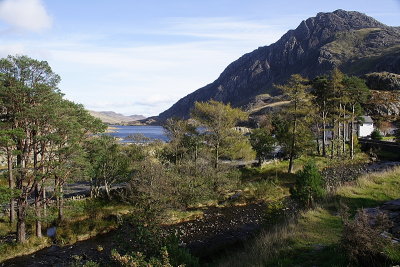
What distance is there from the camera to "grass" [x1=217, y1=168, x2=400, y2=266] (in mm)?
9406

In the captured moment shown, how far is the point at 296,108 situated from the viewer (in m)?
38.0

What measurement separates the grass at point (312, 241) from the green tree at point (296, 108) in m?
19.8

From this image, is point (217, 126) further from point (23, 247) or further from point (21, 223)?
point (23, 247)

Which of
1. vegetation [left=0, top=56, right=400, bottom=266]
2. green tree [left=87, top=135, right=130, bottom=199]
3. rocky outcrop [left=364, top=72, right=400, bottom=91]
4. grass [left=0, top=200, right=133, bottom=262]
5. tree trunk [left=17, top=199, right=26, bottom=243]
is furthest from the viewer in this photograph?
rocky outcrop [left=364, top=72, right=400, bottom=91]

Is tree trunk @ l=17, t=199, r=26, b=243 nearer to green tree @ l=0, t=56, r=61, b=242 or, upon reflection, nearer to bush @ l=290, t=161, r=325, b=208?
green tree @ l=0, t=56, r=61, b=242

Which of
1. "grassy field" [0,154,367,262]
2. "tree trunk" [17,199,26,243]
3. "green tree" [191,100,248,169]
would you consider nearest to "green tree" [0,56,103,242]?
"tree trunk" [17,199,26,243]

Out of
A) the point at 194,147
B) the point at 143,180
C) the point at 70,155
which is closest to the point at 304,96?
the point at 194,147

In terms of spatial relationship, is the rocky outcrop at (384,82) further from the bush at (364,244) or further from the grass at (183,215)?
the bush at (364,244)

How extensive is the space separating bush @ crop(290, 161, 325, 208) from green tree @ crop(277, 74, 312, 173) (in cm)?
1842

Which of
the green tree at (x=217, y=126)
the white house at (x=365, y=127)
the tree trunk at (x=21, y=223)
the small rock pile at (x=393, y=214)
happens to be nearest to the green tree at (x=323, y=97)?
the green tree at (x=217, y=126)

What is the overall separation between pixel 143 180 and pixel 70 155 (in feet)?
19.9

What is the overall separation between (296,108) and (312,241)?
2863cm

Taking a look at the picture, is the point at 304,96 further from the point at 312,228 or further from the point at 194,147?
the point at 312,228

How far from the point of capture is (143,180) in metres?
24.9
